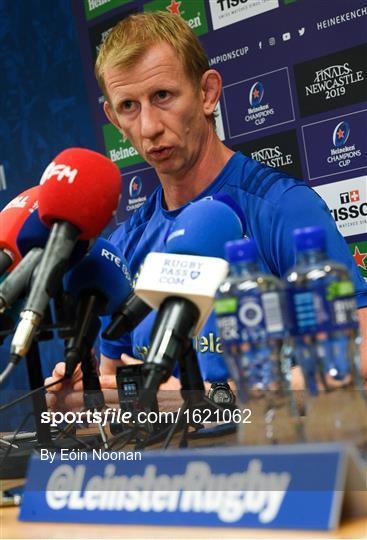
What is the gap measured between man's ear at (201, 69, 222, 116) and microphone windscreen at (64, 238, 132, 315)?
36.8 inches

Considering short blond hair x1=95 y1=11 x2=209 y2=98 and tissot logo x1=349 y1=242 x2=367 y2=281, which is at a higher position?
short blond hair x1=95 y1=11 x2=209 y2=98

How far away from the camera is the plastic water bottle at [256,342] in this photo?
712 mm

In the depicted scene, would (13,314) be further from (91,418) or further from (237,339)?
(237,339)

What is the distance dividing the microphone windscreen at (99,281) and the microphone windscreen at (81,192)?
0.28 feet

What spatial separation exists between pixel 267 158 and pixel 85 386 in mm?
1792

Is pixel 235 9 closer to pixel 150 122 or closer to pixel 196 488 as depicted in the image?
pixel 150 122

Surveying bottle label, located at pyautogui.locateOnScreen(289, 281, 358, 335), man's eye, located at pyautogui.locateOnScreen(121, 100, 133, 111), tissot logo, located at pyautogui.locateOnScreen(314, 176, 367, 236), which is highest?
bottle label, located at pyautogui.locateOnScreen(289, 281, 358, 335)

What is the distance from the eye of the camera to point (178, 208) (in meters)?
1.98

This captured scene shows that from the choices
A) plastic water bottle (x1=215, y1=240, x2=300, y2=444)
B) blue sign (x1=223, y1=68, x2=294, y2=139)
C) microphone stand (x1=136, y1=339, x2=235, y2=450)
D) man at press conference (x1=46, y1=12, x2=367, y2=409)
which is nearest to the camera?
plastic water bottle (x1=215, y1=240, x2=300, y2=444)

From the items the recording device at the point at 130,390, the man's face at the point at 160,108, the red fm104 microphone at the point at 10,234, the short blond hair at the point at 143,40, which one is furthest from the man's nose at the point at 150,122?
the recording device at the point at 130,390

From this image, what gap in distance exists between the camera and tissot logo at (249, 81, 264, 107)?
2.76m

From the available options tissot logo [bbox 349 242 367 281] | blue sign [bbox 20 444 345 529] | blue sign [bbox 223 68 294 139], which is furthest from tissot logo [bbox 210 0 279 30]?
blue sign [bbox 20 444 345 529]

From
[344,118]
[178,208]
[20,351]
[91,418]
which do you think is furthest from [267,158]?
[20,351]

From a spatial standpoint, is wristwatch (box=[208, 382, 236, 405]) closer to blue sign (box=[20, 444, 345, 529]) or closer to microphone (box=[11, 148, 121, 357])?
microphone (box=[11, 148, 121, 357])
